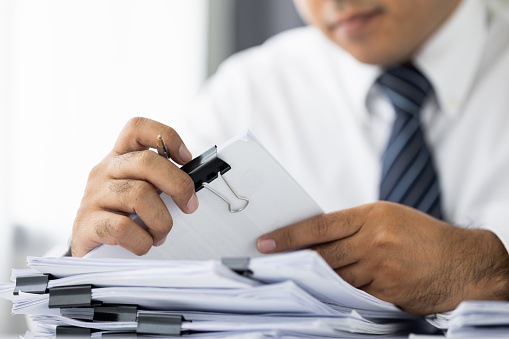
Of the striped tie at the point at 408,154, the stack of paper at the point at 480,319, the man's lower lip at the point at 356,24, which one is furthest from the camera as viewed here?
the man's lower lip at the point at 356,24

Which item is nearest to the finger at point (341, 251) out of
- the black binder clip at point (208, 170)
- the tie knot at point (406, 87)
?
the black binder clip at point (208, 170)

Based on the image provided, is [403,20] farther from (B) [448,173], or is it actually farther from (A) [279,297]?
(A) [279,297]

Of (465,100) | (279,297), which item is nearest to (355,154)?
(465,100)

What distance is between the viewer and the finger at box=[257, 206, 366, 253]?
0.57 meters

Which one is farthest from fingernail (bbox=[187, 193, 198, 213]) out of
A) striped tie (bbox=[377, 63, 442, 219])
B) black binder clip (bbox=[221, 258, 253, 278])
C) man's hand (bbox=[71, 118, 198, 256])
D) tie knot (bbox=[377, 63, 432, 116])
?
tie knot (bbox=[377, 63, 432, 116])

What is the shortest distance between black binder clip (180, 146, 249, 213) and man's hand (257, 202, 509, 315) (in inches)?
2.9

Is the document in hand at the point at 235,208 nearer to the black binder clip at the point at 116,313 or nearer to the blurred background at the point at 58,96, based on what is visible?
the black binder clip at the point at 116,313

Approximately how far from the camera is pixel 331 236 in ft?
1.90

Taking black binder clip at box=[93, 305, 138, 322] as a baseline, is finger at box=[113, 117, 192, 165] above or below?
above

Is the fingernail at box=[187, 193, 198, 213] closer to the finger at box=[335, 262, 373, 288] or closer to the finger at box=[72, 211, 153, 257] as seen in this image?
the finger at box=[72, 211, 153, 257]

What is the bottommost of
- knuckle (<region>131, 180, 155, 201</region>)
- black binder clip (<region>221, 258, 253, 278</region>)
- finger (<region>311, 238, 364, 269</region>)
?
black binder clip (<region>221, 258, 253, 278</region>)

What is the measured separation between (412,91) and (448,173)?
181 millimetres

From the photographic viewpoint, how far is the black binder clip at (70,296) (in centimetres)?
50

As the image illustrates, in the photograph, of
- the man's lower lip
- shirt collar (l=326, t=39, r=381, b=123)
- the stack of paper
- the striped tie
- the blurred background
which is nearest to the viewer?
the stack of paper
